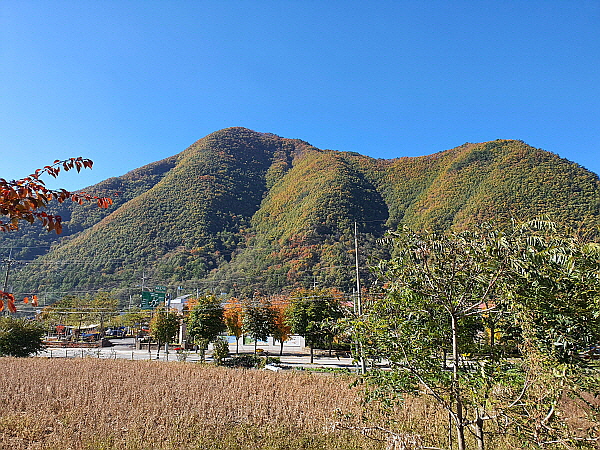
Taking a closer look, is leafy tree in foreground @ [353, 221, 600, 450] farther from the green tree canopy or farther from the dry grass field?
the green tree canopy

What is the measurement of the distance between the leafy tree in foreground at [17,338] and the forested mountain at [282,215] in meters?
29.2

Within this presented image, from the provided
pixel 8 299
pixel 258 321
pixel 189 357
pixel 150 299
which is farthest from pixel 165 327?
pixel 8 299

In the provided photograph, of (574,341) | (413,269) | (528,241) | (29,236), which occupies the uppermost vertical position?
(29,236)

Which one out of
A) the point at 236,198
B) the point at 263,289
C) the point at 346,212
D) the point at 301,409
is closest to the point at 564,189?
the point at 346,212

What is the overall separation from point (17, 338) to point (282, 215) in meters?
68.9

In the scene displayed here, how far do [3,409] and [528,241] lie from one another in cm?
1310

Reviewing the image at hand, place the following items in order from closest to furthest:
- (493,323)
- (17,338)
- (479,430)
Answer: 1. (479,430)
2. (493,323)
3. (17,338)

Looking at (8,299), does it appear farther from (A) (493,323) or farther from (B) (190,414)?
(B) (190,414)

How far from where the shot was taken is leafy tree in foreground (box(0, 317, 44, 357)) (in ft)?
83.7

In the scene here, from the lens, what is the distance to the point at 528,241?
12.5 ft

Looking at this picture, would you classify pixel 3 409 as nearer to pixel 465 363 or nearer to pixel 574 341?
pixel 465 363

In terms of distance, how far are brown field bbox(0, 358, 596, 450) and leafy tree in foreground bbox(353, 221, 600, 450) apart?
46.5 inches

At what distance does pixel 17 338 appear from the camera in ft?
84.5

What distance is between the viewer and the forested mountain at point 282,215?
58031 mm
